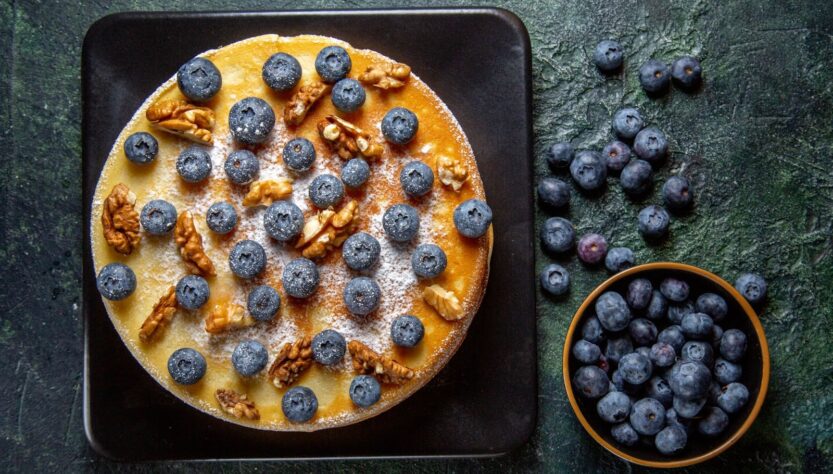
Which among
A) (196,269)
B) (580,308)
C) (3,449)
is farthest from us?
(3,449)

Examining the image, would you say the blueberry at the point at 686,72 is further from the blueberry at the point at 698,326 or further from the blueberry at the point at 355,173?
the blueberry at the point at 355,173

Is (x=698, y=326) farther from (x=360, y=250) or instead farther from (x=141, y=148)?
(x=141, y=148)

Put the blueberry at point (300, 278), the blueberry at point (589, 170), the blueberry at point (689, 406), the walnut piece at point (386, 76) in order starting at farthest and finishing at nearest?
the blueberry at point (589, 170) < the blueberry at point (689, 406) < the walnut piece at point (386, 76) < the blueberry at point (300, 278)

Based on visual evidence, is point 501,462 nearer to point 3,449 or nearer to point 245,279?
point 245,279

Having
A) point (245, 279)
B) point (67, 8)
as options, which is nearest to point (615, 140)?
point (245, 279)

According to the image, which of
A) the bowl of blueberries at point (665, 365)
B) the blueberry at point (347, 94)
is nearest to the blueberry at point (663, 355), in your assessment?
the bowl of blueberries at point (665, 365)
